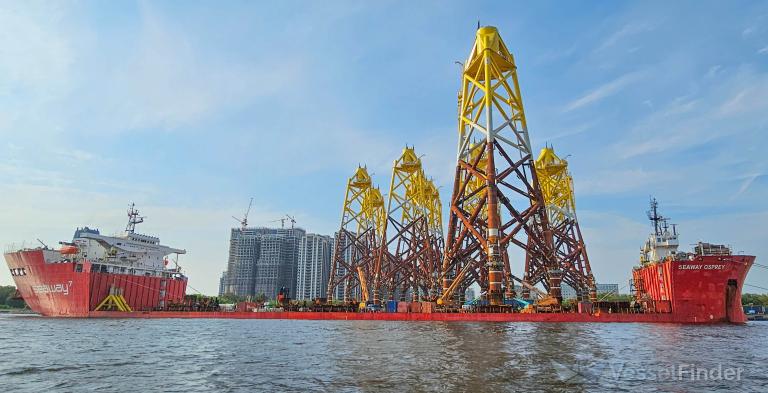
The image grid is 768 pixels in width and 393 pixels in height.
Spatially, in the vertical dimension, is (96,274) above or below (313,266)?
below

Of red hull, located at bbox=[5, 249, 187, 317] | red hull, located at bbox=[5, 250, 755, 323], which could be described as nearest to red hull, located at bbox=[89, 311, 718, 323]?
red hull, located at bbox=[5, 250, 755, 323]

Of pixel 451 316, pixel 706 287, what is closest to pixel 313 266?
pixel 451 316

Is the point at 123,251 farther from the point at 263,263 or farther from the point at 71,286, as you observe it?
the point at 263,263

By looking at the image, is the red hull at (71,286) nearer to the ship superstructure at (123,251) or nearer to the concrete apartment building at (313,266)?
the ship superstructure at (123,251)

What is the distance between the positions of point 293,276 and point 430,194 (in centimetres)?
10835

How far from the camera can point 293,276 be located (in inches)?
6826

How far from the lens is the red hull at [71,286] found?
198ft

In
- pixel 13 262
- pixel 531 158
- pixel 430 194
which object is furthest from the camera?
pixel 430 194

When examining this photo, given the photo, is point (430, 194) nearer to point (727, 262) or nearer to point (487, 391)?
point (727, 262)

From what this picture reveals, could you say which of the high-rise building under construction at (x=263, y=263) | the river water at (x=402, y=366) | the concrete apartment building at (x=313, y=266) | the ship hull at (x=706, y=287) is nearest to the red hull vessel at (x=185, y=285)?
the ship hull at (x=706, y=287)

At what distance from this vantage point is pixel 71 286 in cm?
6072

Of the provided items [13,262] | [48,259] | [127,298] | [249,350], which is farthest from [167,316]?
[249,350]

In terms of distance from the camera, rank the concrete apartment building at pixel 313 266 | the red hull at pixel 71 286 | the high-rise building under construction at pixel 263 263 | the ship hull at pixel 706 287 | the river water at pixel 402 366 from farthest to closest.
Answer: the high-rise building under construction at pixel 263 263 < the concrete apartment building at pixel 313 266 < the red hull at pixel 71 286 < the ship hull at pixel 706 287 < the river water at pixel 402 366

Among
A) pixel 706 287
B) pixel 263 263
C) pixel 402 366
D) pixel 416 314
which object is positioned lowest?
pixel 416 314
